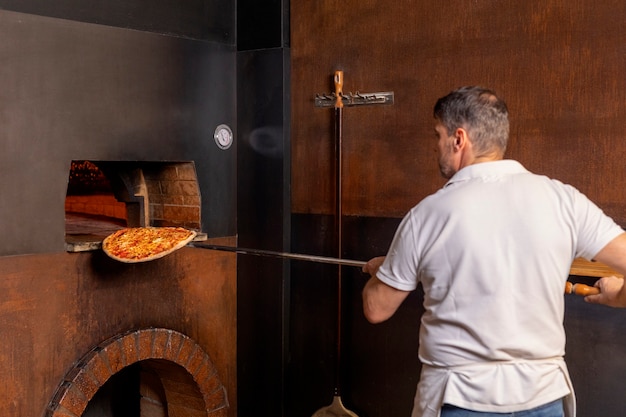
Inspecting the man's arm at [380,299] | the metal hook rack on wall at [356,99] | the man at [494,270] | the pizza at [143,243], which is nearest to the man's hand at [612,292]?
the man at [494,270]

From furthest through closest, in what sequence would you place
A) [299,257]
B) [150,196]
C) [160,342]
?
[150,196] < [160,342] < [299,257]

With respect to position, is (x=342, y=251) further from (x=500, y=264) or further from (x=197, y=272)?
(x=500, y=264)

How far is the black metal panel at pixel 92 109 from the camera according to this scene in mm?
2973

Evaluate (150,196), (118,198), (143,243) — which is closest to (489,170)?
(143,243)

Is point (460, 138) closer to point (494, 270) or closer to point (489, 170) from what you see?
point (489, 170)

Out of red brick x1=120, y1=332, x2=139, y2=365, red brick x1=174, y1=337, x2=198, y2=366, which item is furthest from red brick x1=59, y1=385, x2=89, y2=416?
red brick x1=174, y1=337, x2=198, y2=366

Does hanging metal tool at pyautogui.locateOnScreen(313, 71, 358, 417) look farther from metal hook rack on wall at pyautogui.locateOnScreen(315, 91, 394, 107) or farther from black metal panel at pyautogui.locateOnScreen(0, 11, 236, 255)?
black metal panel at pyautogui.locateOnScreen(0, 11, 236, 255)

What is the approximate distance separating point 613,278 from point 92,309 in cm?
220

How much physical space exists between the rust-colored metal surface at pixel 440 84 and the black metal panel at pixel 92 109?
0.44 m

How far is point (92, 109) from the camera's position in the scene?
3.23 meters

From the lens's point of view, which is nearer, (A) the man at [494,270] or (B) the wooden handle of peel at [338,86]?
(A) the man at [494,270]

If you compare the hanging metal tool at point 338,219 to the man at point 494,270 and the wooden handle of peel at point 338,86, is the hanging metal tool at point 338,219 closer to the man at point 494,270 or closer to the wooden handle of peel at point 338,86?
the wooden handle of peel at point 338,86

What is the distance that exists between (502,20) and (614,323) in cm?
133

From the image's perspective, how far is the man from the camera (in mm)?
1912
